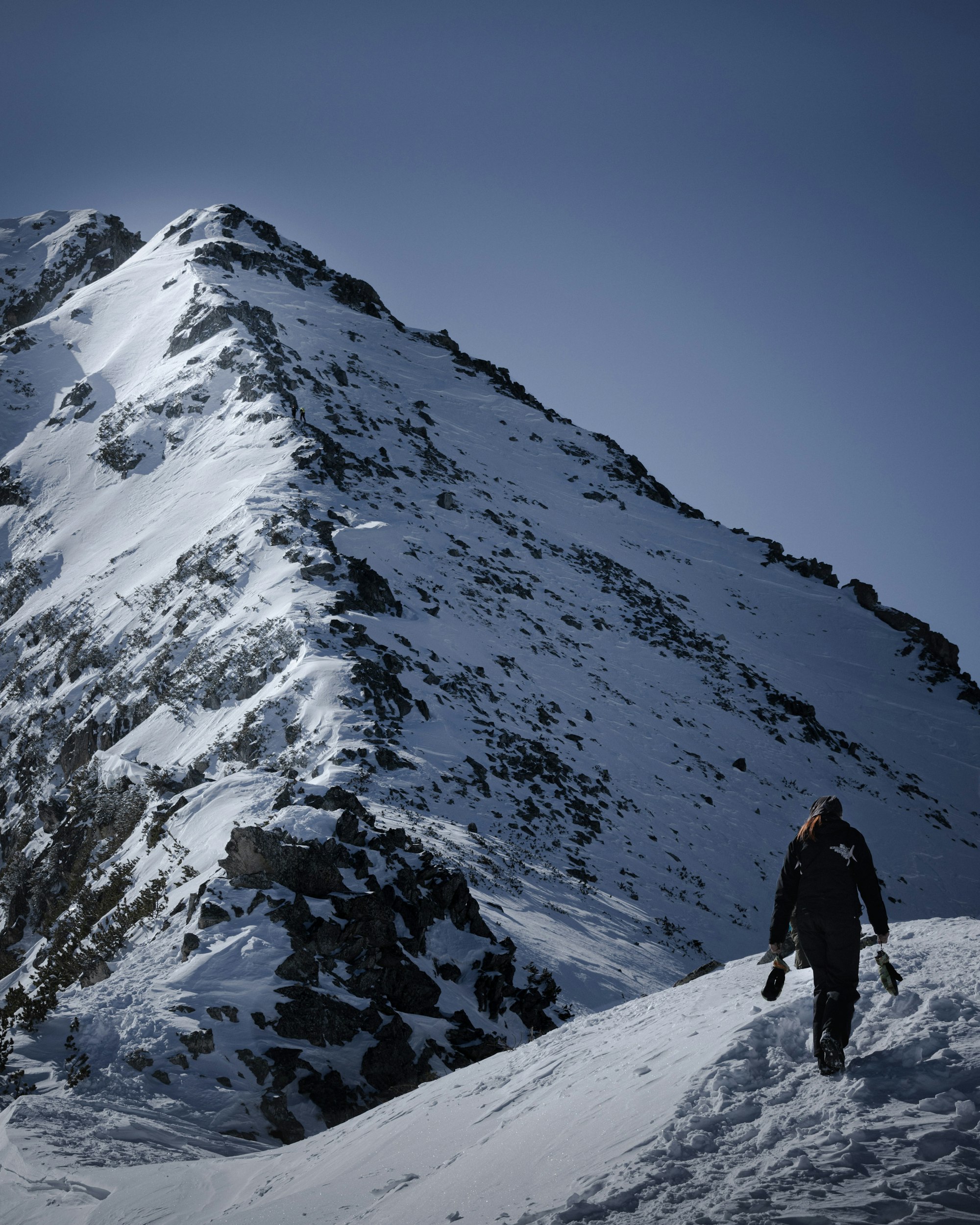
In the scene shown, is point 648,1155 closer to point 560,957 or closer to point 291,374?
point 560,957

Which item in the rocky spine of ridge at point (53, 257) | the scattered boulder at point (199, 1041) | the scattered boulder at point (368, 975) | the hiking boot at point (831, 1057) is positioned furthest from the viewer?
the rocky spine of ridge at point (53, 257)

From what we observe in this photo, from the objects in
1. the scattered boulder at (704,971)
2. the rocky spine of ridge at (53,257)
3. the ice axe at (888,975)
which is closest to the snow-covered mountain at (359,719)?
the scattered boulder at (704,971)

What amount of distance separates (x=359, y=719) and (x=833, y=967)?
1398 centimetres

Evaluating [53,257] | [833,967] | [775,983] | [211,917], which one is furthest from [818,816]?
[53,257]

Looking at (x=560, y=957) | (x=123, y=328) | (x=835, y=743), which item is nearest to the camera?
(x=560, y=957)

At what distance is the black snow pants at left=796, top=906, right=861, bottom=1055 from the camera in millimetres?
4453

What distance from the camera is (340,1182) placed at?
4.86 meters

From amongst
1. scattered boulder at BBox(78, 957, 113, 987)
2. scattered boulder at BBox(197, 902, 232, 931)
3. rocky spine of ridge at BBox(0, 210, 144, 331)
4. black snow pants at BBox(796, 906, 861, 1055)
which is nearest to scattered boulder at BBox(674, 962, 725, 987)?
black snow pants at BBox(796, 906, 861, 1055)

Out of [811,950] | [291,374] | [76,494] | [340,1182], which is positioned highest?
[291,374]

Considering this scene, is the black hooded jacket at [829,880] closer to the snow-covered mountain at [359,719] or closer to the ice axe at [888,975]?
the ice axe at [888,975]

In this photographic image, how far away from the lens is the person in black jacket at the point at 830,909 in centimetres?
451

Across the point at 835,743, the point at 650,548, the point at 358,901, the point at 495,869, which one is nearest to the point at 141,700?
the point at 495,869

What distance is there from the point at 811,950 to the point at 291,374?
1685 inches

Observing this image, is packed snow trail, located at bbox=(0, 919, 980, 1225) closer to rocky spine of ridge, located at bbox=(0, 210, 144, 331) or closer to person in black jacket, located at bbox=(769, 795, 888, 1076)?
person in black jacket, located at bbox=(769, 795, 888, 1076)
